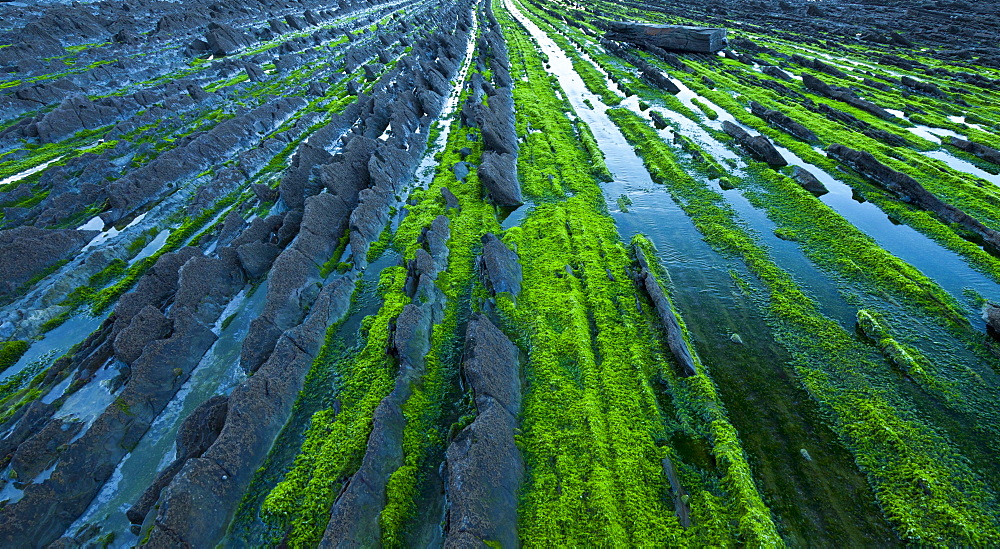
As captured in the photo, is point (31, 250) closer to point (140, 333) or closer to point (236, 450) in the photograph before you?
point (140, 333)

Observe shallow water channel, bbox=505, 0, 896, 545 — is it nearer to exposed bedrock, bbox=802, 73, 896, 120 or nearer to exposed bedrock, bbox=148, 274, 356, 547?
exposed bedrock, bbox=148, 274, 356, 547

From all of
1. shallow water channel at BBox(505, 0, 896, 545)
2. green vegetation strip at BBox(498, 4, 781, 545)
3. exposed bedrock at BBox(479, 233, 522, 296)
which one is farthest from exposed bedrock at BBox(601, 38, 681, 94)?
exposed bedrock at BBox(479, 233, 522, 296)

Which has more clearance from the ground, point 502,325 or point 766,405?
point 502,325

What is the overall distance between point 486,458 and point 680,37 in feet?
219

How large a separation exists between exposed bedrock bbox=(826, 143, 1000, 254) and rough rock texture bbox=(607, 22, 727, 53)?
36809 mm

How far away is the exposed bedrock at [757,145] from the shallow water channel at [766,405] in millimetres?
10008

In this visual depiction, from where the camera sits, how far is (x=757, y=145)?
28750 mm

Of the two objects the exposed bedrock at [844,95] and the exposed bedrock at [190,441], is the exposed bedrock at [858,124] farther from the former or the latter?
the exposed bedrock at [190,441]

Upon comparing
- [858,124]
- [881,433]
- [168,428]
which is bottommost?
[881,433]

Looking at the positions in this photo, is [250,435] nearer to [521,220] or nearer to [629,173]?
[521,220]

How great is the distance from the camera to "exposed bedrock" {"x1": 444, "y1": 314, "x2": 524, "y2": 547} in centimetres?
959

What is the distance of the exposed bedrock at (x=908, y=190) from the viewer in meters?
19.9

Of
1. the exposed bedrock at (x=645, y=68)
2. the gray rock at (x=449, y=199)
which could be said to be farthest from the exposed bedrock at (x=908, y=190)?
the gray rock at (x=449, y=199)

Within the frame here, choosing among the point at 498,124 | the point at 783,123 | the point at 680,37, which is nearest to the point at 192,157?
the point at 498,124
